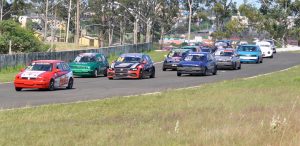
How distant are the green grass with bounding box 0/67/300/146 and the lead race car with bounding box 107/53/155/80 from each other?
15973mm

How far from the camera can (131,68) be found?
39.2 meters

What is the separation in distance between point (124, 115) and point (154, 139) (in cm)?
548

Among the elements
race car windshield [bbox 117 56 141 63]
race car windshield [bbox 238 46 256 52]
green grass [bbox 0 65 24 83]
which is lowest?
green grass [bbox 0 65 24 83]

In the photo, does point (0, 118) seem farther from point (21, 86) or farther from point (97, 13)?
point (97, 13)

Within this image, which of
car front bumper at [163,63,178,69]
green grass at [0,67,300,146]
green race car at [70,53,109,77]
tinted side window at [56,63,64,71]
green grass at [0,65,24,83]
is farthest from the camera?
car front bumper at [163,63,178,69]

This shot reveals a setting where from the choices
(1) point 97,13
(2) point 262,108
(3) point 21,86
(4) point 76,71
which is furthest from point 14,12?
(2) point 262,108

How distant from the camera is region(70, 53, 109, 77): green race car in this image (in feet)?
135

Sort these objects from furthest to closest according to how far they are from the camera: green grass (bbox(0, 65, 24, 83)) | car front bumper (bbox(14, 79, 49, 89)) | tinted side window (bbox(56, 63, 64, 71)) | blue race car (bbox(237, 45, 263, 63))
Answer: blue race car (bbox(237, 45, 263, 63)), green grass (bbox(0, 65, 24, 83)), tinted side window (bbox(56, 63, 64, 71)), car front bumper (bbox(14, 79, 49, 89))

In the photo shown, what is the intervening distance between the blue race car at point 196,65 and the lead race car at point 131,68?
7.47ft

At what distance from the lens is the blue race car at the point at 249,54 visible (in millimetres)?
59219

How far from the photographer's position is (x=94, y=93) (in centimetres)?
2802

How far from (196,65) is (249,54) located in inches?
715

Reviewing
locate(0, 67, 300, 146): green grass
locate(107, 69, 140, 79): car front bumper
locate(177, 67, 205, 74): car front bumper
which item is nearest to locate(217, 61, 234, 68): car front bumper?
locate(177, 67, 205, 74): car front bumper

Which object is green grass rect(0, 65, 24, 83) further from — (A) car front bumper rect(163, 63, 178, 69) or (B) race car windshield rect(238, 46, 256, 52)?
(B) race car windshield rect(238, 46, 256, 52)
